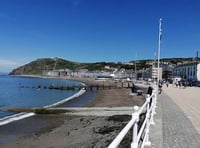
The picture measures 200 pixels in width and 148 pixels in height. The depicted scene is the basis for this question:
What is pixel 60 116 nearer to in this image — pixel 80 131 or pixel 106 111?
pixel 106 111

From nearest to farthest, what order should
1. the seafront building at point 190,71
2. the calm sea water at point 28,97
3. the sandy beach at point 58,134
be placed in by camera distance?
the sandy beach at point 58,134 < the calm sea water at point 28,97 < the seafront building at point 190,71

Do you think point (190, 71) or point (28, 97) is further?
point (190, 71)

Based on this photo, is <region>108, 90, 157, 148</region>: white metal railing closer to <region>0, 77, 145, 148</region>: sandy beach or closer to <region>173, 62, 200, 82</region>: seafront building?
<region>0, 77, 145, 148</region>: sandy beach

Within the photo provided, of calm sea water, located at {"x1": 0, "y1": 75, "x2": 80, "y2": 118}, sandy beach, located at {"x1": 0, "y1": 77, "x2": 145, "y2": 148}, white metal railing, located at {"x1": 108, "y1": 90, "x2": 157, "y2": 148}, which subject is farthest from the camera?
calm sea water, located at {"x1": 0, "y1": 75, "x2": 80, "y2": 118}

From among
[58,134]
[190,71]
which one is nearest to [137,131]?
[58,134]

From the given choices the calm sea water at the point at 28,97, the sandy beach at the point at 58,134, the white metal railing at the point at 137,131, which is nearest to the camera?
the white metal railing at the point at 137,131

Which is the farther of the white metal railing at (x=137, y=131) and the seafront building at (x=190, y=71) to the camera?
the seafront building at (x=190, y=71)

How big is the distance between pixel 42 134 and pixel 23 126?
408 cm

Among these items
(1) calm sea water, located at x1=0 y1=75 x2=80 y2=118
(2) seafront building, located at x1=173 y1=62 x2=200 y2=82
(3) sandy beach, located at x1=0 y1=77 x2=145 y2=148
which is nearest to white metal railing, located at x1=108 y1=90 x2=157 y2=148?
(3) sandy beach, located at x1=0 y1=77 x2=145 y2=148

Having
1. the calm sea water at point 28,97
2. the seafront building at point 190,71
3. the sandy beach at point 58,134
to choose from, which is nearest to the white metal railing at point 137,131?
the sandy beach at point 58,134

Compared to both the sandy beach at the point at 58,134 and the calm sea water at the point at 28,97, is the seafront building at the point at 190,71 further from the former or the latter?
the sandy beach at the point at 58,134

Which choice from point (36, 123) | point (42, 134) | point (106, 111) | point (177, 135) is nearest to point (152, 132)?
point (177, 135)

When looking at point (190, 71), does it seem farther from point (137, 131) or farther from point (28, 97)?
point (137, 131)

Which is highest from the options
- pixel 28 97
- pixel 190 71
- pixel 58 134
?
pixel 190 71
